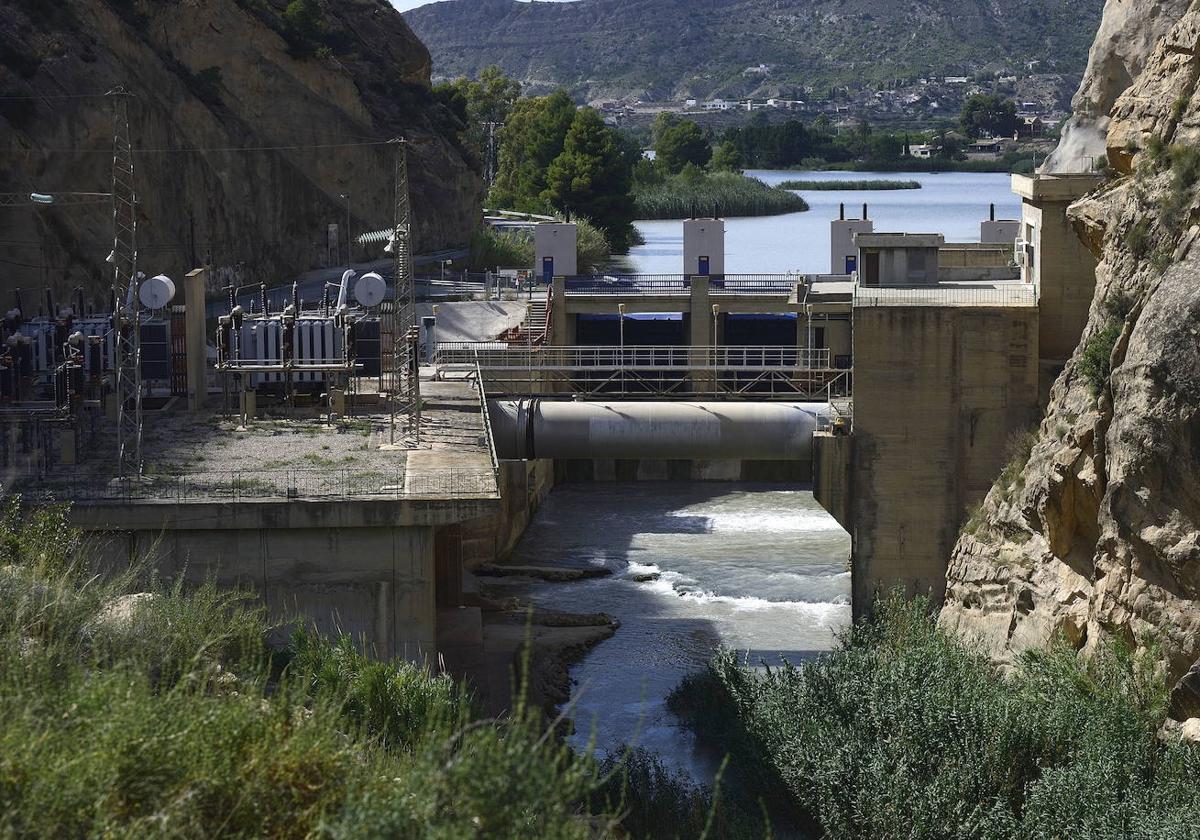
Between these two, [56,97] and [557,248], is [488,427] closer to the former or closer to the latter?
[56,97]

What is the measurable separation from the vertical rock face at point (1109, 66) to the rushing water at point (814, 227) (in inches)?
1401

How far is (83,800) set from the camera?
12.7m

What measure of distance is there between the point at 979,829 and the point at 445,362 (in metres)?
28.5

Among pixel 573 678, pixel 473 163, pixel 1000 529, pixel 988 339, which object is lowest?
pixel 573 678

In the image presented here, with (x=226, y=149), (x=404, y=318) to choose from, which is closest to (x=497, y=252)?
(x=226, y=149)

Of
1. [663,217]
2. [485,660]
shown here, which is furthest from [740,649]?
[663,217]

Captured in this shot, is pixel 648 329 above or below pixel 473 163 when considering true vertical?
below

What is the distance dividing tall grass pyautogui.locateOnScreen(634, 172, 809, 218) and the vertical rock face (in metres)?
82.1

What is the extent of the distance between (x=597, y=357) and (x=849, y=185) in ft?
445

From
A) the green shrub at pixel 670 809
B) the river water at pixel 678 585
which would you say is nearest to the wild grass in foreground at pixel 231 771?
the green shrub at pixel 670 809

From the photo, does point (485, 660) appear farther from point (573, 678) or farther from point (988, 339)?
point (988, 339)

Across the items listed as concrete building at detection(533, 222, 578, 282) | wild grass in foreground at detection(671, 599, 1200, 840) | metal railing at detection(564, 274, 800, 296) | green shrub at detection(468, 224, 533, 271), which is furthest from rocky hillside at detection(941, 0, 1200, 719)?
green shrub at detection(468, 224, 533, 271)

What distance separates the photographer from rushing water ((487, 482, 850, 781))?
34.1 m

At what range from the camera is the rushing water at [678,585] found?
112 ft
